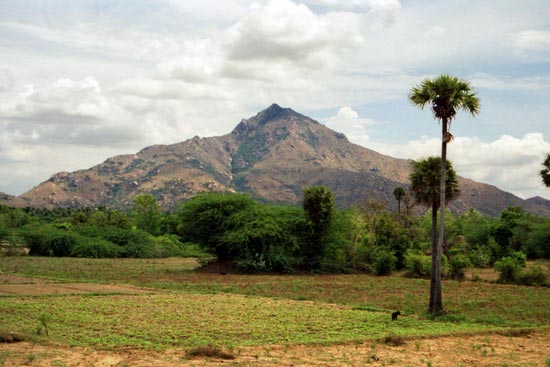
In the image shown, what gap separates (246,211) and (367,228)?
1915 centimetres

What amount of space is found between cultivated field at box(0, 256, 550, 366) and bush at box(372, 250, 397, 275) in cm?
1029

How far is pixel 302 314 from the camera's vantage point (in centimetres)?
2141

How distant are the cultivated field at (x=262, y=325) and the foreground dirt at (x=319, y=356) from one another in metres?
0.03

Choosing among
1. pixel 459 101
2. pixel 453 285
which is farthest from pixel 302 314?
pixel 453 285

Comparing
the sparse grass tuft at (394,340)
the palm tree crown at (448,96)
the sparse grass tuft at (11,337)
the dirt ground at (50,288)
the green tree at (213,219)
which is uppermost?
the palm tree crown at (448,96)

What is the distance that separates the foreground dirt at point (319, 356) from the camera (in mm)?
12914

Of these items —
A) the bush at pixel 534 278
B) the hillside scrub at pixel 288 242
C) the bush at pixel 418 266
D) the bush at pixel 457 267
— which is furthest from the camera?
the hillside scrub at pixel 288 242

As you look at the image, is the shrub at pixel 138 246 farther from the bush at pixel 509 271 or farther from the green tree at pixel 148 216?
the bush at pixel 509 271

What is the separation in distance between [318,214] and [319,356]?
30.6m

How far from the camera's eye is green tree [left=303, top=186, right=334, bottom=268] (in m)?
44.5

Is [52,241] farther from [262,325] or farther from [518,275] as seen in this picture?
[262,325]

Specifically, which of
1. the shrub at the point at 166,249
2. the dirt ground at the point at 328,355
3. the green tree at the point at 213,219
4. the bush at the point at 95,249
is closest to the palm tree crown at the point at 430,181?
the dirt ground at the point at 328,355

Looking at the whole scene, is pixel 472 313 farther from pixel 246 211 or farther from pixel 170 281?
pixel 246 211

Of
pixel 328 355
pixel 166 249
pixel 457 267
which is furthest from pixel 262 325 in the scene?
pixel 166 249
